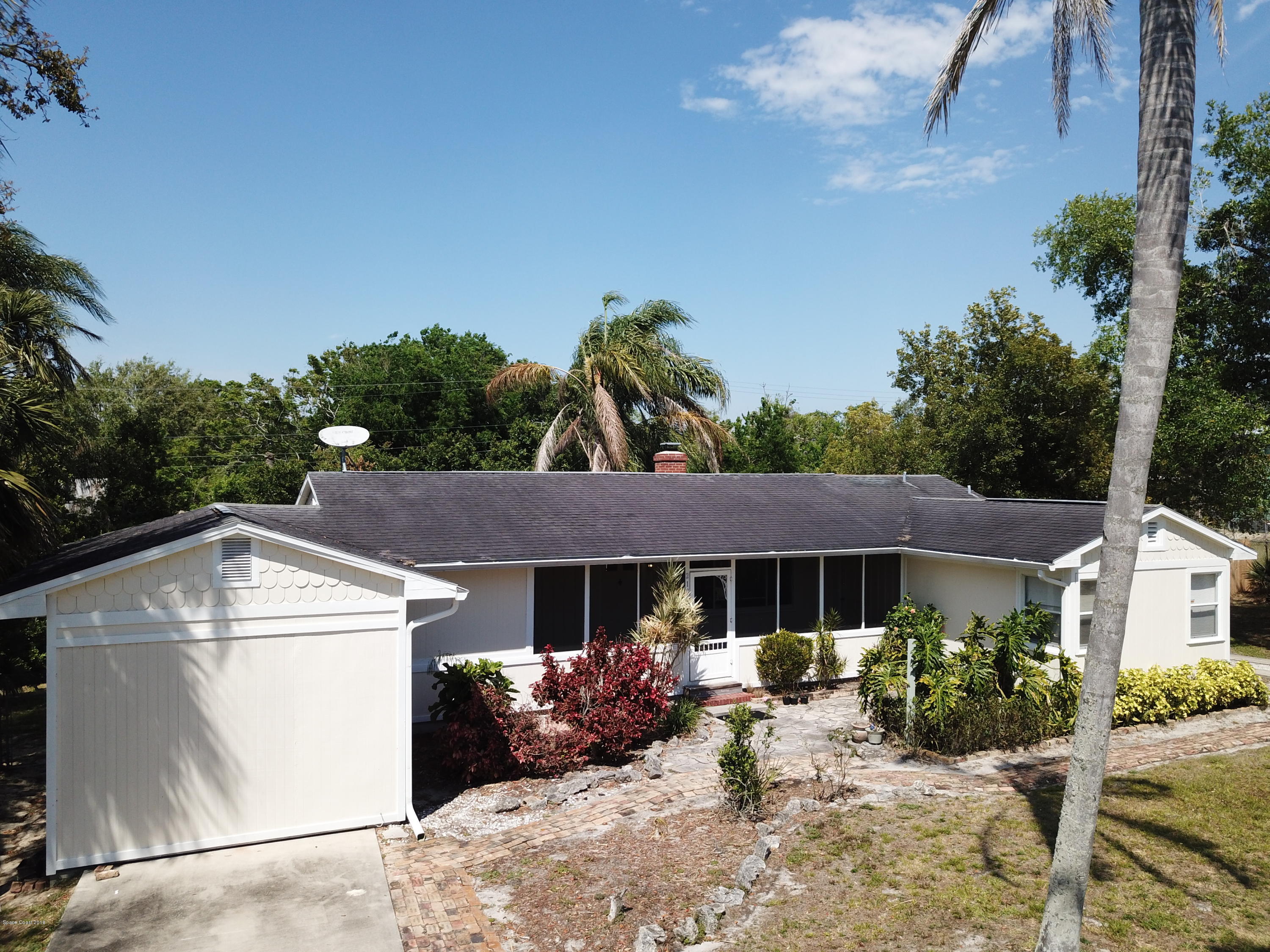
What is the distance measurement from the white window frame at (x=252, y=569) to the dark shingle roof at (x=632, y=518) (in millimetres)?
Result: 1367

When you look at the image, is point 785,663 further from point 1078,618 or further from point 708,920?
point 708,920

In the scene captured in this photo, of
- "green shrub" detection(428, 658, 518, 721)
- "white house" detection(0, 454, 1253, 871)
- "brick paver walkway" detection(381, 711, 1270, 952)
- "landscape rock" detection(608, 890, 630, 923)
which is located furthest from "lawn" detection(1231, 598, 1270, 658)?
"landscape rock" detection(608, 890, 630, 923)

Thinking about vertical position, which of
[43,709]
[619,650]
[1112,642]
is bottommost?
[43,709]

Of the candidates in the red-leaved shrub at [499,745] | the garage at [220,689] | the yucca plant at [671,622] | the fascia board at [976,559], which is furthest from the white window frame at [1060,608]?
the garage at [220,689]

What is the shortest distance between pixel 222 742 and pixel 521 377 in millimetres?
18291

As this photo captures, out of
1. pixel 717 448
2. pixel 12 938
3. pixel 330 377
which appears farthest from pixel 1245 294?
pixel 330 377

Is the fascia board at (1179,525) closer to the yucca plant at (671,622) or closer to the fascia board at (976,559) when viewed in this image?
the fascia board at (976,559)

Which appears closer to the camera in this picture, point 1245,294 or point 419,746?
point 419,746

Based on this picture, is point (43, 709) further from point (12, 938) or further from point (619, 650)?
point (619, 650)

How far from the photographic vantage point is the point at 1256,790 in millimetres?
10336

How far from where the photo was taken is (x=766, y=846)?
8477 mm

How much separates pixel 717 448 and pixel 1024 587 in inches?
542

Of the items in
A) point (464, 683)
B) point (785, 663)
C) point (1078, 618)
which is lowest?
point (785, 663)

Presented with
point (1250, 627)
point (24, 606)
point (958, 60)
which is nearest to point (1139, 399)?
point (958, 60)
